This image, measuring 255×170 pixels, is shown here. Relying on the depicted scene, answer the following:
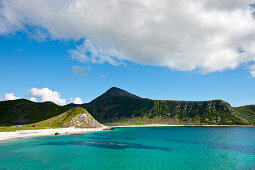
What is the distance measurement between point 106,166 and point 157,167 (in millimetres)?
14479

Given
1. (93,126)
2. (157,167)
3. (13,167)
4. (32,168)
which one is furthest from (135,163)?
(93,126)

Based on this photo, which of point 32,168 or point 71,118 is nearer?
point 32,168

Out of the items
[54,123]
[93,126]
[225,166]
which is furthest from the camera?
[93,126]

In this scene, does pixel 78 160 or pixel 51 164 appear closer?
pixel 51 164

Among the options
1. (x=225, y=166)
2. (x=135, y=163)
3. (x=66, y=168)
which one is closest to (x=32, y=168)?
(x=66, y=168)

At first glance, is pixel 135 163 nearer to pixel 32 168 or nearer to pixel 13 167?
pixel 32 168

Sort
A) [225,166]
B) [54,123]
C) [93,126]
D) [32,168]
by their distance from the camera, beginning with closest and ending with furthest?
[32,168] → [225,166] → [54,123] → [93,126]

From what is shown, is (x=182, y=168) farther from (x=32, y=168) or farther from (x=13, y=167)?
(x=13, y=167)

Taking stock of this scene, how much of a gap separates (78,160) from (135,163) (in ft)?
61.6

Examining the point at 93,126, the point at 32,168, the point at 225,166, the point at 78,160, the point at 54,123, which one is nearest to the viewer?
the point at 32,168

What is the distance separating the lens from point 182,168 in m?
42.4

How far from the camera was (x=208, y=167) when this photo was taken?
44.4 m

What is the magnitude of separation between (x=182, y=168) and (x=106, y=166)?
21.2m

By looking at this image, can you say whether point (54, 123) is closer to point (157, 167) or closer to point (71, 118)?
point (71, 118)
